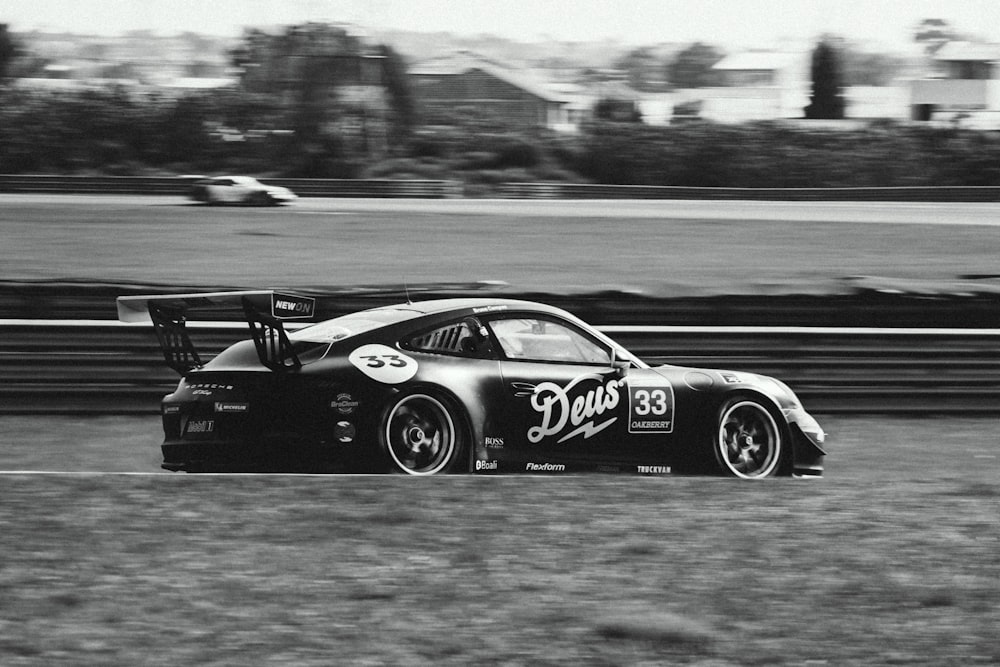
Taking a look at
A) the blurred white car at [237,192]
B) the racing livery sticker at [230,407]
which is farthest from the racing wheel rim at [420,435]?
the blurred white car at [237,192]

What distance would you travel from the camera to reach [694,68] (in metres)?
70.2

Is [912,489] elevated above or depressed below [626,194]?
below

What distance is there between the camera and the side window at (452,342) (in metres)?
7.50

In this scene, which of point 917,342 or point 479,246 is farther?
point 479,246

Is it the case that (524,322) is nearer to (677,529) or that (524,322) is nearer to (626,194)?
(677,529)

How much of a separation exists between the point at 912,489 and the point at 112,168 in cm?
3192

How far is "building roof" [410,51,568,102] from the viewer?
56688mm

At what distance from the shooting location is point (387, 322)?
7.59 meters

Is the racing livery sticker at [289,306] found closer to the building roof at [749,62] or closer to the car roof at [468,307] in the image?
the car roof at [468,307]

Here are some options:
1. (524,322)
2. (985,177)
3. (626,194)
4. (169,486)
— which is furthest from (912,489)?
(985,177)

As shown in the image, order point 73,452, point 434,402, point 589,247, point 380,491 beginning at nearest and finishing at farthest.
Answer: point 380,491, point 434,402, point 73,452, point 589,247

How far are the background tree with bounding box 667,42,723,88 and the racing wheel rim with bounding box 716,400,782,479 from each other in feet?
175

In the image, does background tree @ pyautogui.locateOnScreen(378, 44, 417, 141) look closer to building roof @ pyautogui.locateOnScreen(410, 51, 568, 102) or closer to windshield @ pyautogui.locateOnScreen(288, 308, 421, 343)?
building roof @ pyautogui.locateOnScreen(410, 51, 568, 102)

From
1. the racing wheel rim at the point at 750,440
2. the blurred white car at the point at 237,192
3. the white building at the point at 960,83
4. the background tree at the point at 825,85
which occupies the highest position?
the white building at the point at 960,83
